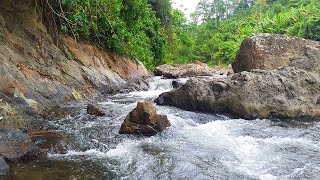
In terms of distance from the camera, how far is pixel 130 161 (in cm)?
502

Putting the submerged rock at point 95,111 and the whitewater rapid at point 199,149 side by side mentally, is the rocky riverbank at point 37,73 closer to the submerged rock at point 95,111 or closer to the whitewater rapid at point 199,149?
the submerged rock at point 95,111

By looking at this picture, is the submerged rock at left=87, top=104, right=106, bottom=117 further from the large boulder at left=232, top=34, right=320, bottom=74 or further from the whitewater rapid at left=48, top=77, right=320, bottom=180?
the large boulder at left=232, top=34, right=320, bottom=74

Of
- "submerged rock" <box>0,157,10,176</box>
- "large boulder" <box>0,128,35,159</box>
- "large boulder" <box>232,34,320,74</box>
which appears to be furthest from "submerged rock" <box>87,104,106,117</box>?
"large boulder" <box>232,34,320,74</box>

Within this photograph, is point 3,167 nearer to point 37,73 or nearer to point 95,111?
point 95,111

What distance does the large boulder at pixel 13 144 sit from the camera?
188 inches

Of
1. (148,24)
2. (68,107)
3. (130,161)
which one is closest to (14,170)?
(130,161)

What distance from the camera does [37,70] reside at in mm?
9297

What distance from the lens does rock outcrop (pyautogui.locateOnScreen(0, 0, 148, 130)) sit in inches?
277

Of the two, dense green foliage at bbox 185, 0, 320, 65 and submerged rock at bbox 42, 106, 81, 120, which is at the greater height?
dense green foliage at bbox 185, 0, 320, 65

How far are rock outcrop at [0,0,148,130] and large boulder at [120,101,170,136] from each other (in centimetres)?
204

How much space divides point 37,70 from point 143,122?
4473 mm

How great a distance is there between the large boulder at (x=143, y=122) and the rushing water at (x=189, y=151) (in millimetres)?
182

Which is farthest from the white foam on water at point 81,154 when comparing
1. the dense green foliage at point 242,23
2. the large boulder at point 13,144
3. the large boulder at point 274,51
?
the dense green foliage at point 242,23

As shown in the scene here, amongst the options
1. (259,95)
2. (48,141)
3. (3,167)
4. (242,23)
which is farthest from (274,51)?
(242,23)
